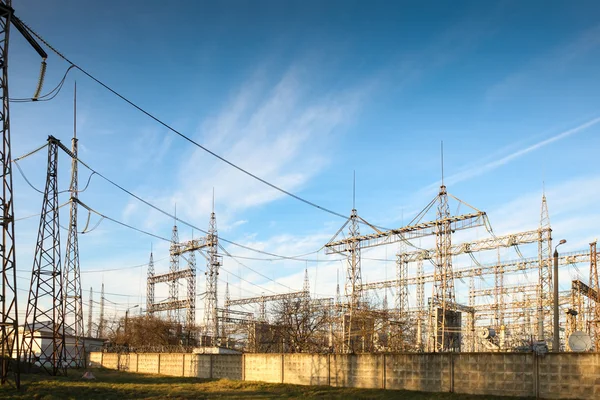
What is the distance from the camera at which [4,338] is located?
23422 mm

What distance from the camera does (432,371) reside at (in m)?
24.2

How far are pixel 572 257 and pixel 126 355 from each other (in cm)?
4586

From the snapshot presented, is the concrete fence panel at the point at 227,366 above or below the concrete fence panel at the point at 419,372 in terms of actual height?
below

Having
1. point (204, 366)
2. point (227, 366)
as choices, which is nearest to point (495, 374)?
point (227, 366)

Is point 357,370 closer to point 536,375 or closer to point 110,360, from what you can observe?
point 536,375

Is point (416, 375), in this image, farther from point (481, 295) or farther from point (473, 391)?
point (481, 295)

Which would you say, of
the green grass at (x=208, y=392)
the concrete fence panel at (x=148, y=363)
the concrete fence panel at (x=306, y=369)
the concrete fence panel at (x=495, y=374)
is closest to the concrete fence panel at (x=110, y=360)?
the concrete fence panel at (x=148, y=363)

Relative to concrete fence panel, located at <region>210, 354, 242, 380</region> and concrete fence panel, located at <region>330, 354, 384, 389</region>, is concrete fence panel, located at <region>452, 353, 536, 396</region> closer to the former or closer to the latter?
concrete fence panel, located at <region>330, 354, 384, 389</region>

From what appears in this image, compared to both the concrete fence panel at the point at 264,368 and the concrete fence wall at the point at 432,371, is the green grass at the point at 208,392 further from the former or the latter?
the concrete fence panel at the point at 264,368

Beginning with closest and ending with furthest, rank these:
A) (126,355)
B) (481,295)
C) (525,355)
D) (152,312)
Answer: (525,355)
(126,355)
(481,295)
(152,312)

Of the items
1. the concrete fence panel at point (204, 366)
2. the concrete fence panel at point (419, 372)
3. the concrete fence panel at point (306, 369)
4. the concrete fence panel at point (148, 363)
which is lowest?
the concrete fence panel at point (148, 363)

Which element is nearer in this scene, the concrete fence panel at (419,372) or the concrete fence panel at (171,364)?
the concrete fence panel at (419,372)

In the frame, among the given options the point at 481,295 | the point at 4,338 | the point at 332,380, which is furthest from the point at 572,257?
the point at 4,338

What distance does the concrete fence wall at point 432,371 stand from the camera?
1984 centimetres
